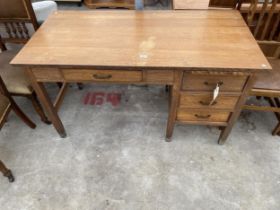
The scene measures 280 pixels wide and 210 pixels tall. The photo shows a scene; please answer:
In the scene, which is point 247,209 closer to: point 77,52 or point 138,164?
point 138,164

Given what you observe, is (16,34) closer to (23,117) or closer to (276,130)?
(23,117)

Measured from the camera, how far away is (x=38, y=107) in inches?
67.7

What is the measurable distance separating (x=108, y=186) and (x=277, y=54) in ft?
5.13

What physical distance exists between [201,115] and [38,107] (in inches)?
50.0

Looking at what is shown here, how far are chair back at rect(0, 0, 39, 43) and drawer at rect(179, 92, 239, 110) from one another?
1.29 meters

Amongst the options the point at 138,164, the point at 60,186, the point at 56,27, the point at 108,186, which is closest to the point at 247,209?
the point at 138,164

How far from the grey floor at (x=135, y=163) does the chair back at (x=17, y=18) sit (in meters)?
0.65

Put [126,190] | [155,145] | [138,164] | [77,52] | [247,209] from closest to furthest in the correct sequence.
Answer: [77,52], [247,209], [126,190], [138,164], [155,145]

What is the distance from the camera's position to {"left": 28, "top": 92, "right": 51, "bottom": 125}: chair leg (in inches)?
64.1

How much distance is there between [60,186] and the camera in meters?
1.52

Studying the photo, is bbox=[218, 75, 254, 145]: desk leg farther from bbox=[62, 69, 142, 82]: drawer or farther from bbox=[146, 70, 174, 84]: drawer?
bbox=[62, 69, 142, 82]: drawer

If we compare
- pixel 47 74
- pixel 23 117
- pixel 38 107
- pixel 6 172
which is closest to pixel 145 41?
pixel 47 74

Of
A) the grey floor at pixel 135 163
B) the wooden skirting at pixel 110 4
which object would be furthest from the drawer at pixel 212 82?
the wooden skirting at pixel 110 4

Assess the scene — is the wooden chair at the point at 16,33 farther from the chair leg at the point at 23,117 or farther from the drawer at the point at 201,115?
the drawer at the point at 201,115
